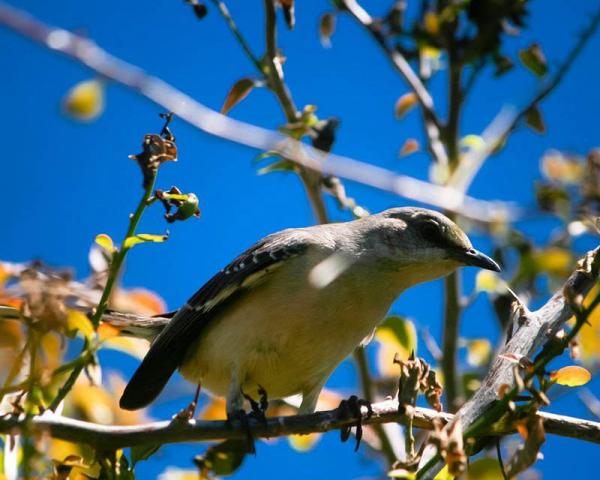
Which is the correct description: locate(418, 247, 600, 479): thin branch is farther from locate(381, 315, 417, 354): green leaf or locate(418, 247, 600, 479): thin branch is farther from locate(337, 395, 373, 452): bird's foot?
locate(381, 315, 417, 354): green leaf

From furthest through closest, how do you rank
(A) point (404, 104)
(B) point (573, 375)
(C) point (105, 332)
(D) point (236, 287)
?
(A) point (404, 104) → (D) point (236, 287) → (B) point (573, 375) → (C) point (105, 332)

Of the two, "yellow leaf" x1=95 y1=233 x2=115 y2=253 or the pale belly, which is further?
the pale belly

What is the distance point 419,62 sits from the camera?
628 centimetres

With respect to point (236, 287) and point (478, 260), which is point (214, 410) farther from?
point (478, 260)

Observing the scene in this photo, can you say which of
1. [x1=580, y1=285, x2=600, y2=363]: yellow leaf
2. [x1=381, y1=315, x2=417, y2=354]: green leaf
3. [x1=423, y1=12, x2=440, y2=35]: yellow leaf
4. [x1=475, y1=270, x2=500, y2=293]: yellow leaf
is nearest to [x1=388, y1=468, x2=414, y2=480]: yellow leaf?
[x1=580, y1=285, x2=600, y2=363]: yellow leaf

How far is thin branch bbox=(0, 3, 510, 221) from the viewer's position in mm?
2219

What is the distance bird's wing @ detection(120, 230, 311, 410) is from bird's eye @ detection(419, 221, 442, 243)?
827 mm

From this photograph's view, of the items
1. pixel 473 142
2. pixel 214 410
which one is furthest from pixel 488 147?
pixel 214 410

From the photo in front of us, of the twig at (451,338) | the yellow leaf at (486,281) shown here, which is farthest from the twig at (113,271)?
the twig at (451,338)

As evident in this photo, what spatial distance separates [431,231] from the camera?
209 inches

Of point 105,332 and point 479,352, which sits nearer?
point 105,332

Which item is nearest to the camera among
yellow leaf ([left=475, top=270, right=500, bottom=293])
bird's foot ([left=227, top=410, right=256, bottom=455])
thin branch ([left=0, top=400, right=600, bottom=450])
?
thin branch ([left=0, top=400, right=600, bottom=450])

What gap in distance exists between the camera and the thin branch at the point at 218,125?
87.4 inches

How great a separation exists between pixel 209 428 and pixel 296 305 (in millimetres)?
1425
